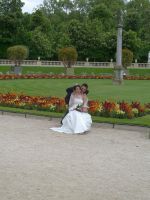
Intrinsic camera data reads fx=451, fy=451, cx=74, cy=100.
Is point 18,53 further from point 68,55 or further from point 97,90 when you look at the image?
point 97,90

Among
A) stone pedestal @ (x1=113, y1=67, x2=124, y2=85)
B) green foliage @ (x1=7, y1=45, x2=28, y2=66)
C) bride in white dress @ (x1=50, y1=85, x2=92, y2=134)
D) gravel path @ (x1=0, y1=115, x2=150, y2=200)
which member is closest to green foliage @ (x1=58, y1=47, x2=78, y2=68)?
green foliage @ (x1=7, y1=45, x2=28, y2=66)

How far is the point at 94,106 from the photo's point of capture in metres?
12.5

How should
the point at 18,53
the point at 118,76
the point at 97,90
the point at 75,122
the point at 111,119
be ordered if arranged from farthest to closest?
1. the point at 18,53
2. the point at 118,76
3. the point at 97,90
4. the point at 111,119
5. the point at 75,122

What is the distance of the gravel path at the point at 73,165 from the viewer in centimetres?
527

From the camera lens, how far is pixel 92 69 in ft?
156

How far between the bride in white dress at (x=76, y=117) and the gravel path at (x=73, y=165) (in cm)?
26

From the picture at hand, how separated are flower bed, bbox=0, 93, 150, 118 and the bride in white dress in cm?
143

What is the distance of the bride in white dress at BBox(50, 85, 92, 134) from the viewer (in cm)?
991

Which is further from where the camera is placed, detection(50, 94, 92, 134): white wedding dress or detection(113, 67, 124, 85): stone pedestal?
detection(113, 67, 124, 85): stone pedestal

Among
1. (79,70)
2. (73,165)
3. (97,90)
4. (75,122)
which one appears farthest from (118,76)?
(73,165)

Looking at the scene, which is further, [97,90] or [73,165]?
→ [97,90]

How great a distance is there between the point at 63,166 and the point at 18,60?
3632 centimetres

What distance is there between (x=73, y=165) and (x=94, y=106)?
5961mm

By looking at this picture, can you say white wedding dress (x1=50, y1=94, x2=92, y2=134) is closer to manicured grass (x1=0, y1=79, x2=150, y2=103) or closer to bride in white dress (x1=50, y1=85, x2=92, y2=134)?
bride in white dress (x1=50, y1=85, x2=92, y2=134)
